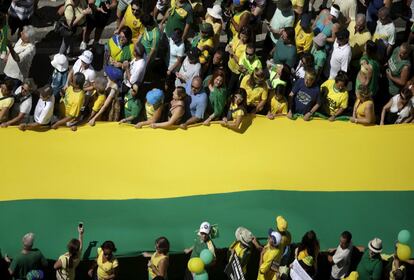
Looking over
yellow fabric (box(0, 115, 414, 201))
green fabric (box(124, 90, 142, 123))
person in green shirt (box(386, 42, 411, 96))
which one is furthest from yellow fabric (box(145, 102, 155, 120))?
person in green shirt (box(386, 42, 411, 96))

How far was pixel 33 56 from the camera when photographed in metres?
17.8

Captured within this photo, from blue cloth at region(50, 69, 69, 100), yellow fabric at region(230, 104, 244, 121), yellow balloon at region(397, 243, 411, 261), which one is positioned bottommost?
yellow balloon at region(397, 243, 411, 261)

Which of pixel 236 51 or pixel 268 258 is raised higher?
pixel 236 51

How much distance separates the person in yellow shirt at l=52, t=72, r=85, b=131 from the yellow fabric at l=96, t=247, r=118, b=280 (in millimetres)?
2303

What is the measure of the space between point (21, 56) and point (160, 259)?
479 centimetres

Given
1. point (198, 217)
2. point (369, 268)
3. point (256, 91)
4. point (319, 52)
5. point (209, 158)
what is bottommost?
point (369, 268)

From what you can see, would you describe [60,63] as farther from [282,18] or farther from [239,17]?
[282,18]

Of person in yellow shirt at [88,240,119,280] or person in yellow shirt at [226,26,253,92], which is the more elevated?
person in yellow shirt at [226,26,253,92]

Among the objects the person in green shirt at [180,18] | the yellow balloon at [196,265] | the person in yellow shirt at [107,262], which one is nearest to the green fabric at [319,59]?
the person in green shirt at [180,18]

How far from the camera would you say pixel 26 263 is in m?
14.1

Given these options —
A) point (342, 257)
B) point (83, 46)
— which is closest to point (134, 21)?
point (83, 46)

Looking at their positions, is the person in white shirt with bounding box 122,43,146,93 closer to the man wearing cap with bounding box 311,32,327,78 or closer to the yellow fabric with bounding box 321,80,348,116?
the man wearing cap with bounding box 311,32,327,78

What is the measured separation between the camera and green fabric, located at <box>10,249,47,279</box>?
14094 mm

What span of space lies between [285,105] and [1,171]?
399 cm
